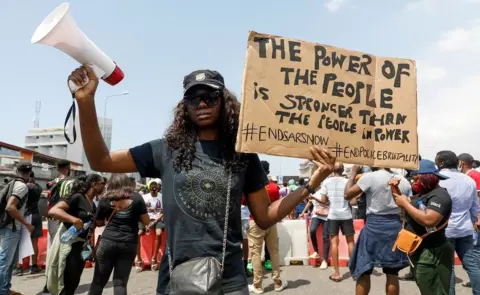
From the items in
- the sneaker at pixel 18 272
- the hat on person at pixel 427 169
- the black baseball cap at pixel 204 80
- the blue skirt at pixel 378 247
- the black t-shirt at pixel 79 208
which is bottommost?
the sneaker at pixel 18 272

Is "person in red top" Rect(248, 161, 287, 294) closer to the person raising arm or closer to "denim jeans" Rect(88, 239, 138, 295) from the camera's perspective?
"denim jeans" Rect(88, 239, 138, 295)

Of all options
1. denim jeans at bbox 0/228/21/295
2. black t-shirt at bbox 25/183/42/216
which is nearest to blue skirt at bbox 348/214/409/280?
denim jeans at bbox 0/228/21/295

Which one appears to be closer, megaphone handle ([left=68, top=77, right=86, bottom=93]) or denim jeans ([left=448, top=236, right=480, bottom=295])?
megaphone handle ([left=68, top=77, right=86, bottom=93])

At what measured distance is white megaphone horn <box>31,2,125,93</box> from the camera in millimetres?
1826

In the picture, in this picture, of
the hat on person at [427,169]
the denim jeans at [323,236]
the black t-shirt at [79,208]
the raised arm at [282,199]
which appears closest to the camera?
the raised arm at [282,199]

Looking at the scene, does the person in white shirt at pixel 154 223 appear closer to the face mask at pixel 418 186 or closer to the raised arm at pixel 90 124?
the face mask at pixel 418 186

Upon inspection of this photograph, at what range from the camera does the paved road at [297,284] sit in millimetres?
6422

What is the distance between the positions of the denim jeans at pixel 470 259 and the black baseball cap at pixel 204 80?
14.6 ft

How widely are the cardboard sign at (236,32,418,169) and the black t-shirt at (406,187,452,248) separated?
156 cm

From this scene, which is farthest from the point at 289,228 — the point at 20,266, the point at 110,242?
the point at 20,266

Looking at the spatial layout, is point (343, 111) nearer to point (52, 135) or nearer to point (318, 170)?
point (318, 170)

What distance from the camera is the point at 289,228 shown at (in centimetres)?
908

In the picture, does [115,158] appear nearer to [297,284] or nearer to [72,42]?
[72,42]

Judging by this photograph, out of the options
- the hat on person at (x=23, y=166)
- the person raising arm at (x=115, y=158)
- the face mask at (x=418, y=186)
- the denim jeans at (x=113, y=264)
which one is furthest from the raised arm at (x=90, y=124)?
the hat on person at (x=23, y=166)
